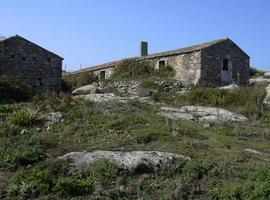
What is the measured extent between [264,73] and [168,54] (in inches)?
395

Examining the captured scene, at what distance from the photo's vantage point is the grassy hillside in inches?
420

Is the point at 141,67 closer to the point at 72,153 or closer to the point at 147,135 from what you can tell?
the point at 147,135

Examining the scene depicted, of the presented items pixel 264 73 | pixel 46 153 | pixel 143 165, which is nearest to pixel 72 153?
pixel 46 153

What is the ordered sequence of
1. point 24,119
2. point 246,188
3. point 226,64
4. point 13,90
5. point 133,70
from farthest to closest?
1. point 133,70
2. point 226,64
3. point 13,90
4. point 24,119
5. point 246,188

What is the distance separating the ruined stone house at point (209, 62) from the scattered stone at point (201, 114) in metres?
9.91

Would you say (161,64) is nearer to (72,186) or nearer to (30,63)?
(30,63)

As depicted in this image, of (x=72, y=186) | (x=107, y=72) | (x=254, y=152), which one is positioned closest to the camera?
(x=72, y=186)

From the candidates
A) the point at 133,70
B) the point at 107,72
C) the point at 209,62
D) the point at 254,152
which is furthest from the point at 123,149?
the point at 107,72

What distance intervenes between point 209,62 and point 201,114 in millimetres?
12551

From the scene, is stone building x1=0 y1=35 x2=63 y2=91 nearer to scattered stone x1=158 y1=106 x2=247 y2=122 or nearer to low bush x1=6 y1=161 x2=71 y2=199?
scattered stone x1=158 y1=106 x2=247 y2=122

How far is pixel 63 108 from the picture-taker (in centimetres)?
1839

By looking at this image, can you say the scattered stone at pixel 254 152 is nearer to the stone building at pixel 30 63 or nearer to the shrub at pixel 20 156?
the shrub at pixel 20 156

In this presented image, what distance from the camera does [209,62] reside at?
3256 cm

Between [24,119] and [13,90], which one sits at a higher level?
[13,90]
